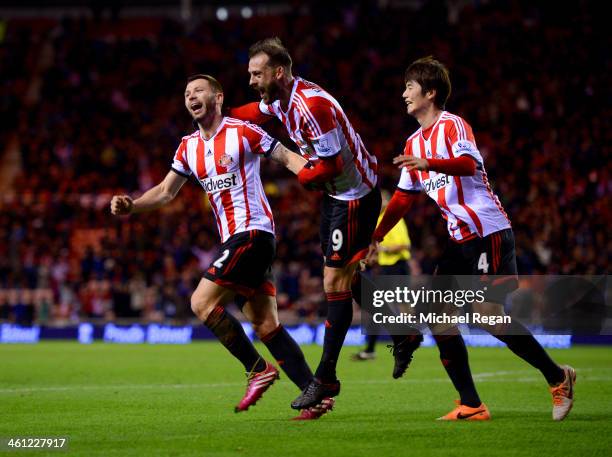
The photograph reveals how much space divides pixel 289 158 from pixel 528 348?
2.13 metres

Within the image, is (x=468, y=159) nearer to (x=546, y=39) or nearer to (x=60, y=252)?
(x=60, y=252)

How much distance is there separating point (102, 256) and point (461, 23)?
1186 cm

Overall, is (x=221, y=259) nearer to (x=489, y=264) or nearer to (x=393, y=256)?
(x=489, y=264)

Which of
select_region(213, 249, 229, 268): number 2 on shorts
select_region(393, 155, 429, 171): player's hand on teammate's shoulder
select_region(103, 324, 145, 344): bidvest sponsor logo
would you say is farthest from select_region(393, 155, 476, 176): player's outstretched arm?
select_region(103, 324, 145, 344): bidvest sponsor logo

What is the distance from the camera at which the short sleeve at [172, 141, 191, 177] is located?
750cm

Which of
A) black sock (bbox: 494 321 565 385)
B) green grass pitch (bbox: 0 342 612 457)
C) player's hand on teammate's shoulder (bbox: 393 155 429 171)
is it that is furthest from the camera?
black sock (bbox: 494 321 565 385)

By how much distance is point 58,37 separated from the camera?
30719 mm

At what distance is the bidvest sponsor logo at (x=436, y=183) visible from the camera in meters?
7.15

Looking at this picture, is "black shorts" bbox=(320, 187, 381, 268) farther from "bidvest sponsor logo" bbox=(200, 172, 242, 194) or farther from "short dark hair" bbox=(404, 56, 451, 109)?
"short dark hair" bbox=(404, 56, 451, 109)

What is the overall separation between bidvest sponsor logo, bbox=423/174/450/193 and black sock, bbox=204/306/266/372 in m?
1.72

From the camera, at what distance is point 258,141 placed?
7234 millimetres

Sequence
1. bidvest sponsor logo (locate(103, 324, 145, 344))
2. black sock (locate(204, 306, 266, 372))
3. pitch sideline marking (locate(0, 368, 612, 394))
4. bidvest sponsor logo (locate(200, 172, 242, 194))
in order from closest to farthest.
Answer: black sock (locate(204, 306, 266, 372)), bidvest sponsor logo (locate(200, 172, 242, 194)), pitch sideline marking (locate(0, 368, 612, 394)), bidvest sponsor logo (locate(103, 324, 145, 344))

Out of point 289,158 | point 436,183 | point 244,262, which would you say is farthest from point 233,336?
point 436,183

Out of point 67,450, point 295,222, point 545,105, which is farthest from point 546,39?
point 67,450
